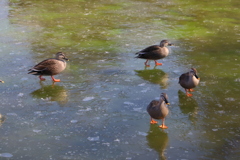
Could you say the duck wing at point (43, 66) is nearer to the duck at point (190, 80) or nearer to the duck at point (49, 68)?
the duck at point (49, 68)

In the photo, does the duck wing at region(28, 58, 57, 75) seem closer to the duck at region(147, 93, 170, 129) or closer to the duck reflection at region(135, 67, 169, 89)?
the duck reflection at region(135, 67, 169, 89)

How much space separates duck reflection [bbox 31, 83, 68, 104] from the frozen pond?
28 mm

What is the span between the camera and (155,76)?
39.2 ft

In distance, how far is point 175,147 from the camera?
7.64 m

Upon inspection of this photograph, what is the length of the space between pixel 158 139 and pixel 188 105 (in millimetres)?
2036

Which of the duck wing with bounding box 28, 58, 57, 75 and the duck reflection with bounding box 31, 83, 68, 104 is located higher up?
the duck wing with bounding box 28, 58, 57, 75

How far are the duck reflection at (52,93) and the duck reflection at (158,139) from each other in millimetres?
2654

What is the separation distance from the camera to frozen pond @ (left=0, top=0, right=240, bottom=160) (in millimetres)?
7715

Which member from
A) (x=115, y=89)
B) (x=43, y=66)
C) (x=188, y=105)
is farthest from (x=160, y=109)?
(x=43, y=66)

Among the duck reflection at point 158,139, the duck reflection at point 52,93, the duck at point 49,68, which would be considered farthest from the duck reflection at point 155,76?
the duck reflection at point 158,139

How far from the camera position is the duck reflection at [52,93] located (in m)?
10.1

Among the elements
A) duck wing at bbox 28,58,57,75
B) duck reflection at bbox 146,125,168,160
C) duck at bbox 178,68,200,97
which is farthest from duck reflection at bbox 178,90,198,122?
duck wing at bbox 28,58,57,75

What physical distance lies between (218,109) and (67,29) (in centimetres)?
973

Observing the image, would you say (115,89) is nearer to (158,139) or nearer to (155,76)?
(155,76)
